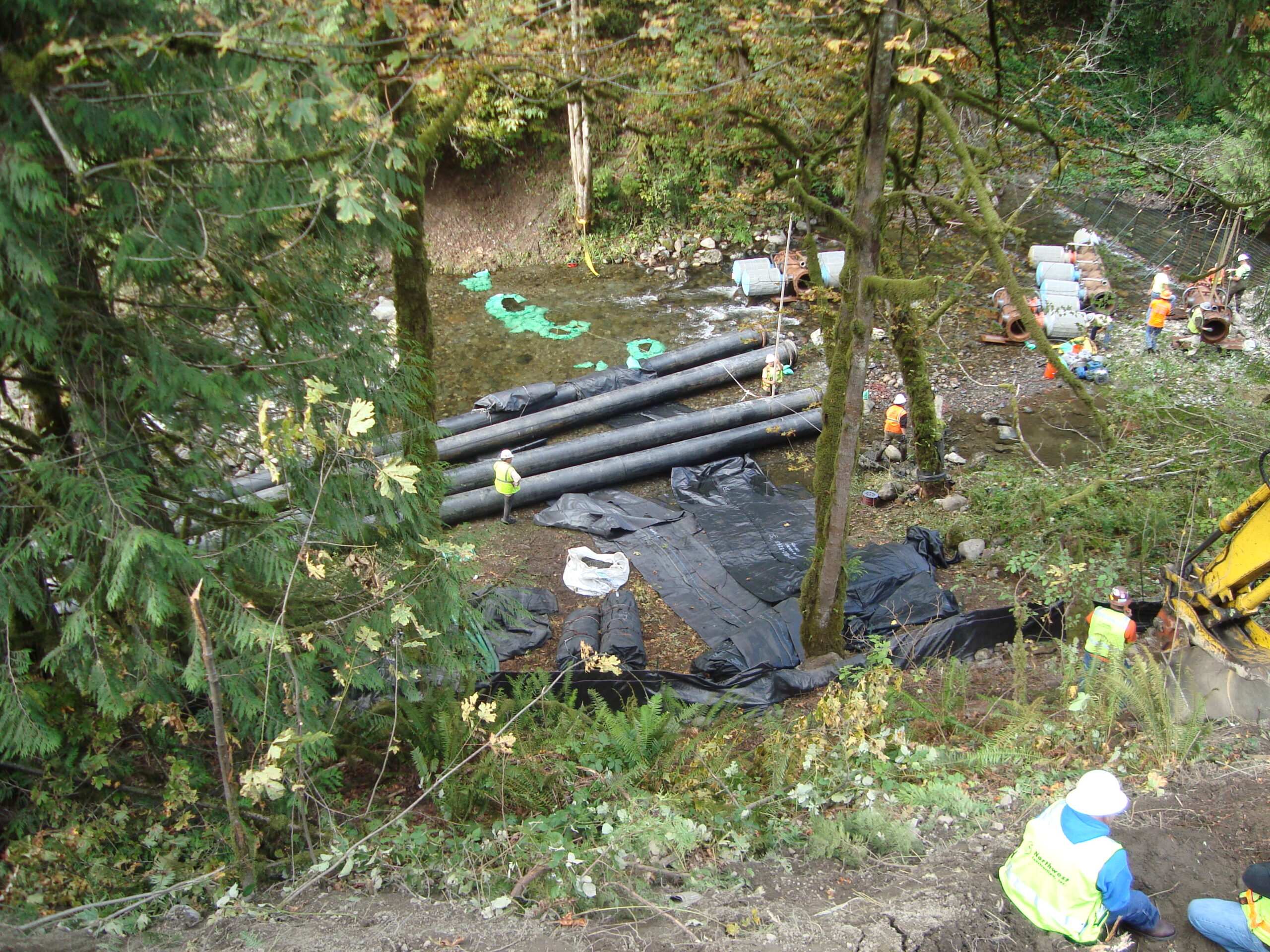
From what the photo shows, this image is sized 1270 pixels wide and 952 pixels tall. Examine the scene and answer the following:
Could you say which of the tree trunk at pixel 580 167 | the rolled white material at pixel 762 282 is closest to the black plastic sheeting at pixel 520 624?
the rolled white material at pixel 762 282

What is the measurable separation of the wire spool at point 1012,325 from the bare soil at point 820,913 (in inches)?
359

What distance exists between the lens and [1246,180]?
365 inches

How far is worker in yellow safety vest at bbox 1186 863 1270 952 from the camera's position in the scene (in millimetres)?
3180

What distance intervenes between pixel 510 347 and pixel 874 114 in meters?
9.00

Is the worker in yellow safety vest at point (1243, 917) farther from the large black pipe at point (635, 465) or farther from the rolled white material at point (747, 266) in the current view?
the rolled white material at point (747, 266)

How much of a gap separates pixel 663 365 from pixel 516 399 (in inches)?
96.2

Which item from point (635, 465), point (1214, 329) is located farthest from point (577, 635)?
point (1214, 329)

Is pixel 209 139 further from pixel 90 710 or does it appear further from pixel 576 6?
pixel 576 6

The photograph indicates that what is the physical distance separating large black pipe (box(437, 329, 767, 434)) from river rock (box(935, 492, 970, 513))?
11.1 ft

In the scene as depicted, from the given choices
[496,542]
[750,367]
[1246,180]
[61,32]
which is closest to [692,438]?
[750,367]

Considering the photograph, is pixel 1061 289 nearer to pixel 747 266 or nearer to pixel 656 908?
pixel 747 266

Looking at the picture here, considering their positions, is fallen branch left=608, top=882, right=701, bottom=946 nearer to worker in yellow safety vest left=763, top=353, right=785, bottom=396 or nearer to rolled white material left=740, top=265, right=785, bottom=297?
worker in yellow safety vest left=763, top=353, right=785, bottom=396

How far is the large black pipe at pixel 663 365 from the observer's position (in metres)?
11.0

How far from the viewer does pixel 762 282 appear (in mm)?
14383
